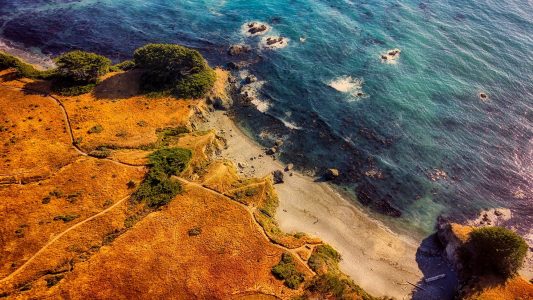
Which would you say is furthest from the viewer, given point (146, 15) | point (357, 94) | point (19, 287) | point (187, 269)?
point (146, 15)

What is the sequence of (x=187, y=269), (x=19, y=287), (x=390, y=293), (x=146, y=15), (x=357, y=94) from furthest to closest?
(x=146, y=15)
(x=357, y=94)
(x=390, y=293)
(x=187, y=269)
(x=19, y=287)

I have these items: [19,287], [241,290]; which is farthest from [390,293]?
[19,287]

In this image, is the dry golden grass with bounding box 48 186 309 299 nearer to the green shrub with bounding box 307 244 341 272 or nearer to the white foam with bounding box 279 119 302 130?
the green shrub with bounding box 307 244 341 272

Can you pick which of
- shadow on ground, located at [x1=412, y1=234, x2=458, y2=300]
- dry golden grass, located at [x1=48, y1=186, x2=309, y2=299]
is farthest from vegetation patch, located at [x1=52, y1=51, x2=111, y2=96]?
shadow on ground, located at [x1=412, y1=234, x2=458, y2=300]

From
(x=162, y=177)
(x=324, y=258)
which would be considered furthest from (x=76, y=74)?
(x=324, y=258)

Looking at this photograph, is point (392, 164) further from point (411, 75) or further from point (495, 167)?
point (411, 75)

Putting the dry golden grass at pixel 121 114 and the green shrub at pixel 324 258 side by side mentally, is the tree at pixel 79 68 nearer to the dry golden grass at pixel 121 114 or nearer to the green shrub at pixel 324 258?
the dry golden grass at pixel 121 114
